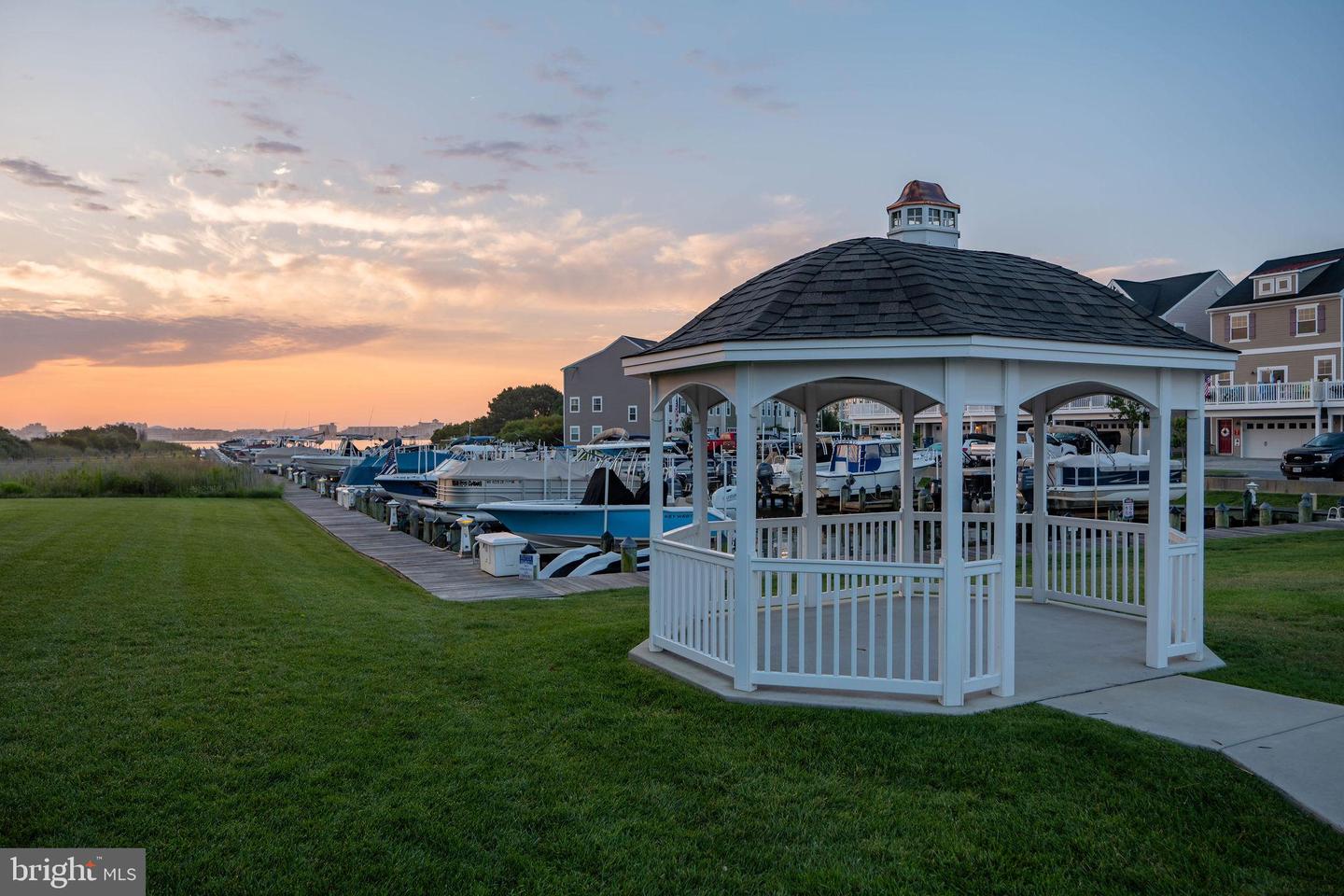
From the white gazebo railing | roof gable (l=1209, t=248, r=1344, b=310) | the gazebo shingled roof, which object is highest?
roof gable (l=1209, t=248, r=1344, b=310)

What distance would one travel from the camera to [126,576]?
36.4ft

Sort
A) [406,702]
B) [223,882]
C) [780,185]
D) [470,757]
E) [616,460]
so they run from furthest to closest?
[616,460] < [780,185] < [406,702] < [470,757] < [223,882]

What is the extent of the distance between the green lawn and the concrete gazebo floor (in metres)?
0.22

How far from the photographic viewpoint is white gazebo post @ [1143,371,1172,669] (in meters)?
7.17

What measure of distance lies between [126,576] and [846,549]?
9.21 metres

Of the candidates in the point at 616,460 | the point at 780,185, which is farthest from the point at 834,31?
the point at 616,460

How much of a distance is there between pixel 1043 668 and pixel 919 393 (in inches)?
101

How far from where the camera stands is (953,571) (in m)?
6.22

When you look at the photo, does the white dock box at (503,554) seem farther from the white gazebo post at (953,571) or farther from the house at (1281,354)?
the house at (1281,354)

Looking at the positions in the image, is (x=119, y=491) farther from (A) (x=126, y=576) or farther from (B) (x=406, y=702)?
(B) (x=406, y=702)

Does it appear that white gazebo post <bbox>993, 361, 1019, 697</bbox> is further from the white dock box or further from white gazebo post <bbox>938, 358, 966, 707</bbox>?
the white dock box

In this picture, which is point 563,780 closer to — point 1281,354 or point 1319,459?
point 1319,459

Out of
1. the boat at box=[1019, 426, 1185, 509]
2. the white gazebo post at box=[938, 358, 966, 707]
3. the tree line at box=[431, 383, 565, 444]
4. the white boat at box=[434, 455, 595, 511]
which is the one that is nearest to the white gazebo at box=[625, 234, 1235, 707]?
the white gazebo post at box=[938, 358, 966, 707]

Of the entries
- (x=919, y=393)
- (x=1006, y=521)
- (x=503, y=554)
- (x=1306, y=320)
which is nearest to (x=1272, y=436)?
(x=1306, y=320)
